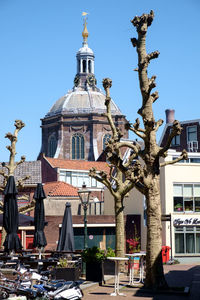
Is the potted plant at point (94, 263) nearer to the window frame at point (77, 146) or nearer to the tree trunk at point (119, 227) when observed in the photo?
the tree trunk at point (119, 227)

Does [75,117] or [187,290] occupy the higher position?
[75,117]

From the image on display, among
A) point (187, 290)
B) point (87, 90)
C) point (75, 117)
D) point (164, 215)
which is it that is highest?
point (87, 90)

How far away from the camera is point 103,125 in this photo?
8894 cm

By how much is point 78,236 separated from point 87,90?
5849 centimetres

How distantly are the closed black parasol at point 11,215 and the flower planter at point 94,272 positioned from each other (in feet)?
11.1

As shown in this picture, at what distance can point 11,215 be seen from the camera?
2080cm

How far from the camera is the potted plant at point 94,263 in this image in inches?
705

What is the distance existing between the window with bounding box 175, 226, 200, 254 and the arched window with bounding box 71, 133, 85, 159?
50849mm

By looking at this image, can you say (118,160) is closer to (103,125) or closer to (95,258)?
(95,258)

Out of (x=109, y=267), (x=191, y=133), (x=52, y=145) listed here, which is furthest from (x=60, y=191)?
(x=52, y=145)

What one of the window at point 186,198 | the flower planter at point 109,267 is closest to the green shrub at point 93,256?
the flower planter at point 109,267

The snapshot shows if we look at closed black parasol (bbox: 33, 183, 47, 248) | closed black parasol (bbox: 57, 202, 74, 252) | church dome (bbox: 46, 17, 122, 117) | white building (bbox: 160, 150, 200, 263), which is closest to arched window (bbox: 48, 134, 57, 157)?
church dome (bbox: 46, 17, 122, 117)

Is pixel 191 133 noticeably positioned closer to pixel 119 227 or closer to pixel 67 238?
pixel 119 227

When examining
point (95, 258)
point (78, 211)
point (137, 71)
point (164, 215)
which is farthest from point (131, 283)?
point (78, 211)
